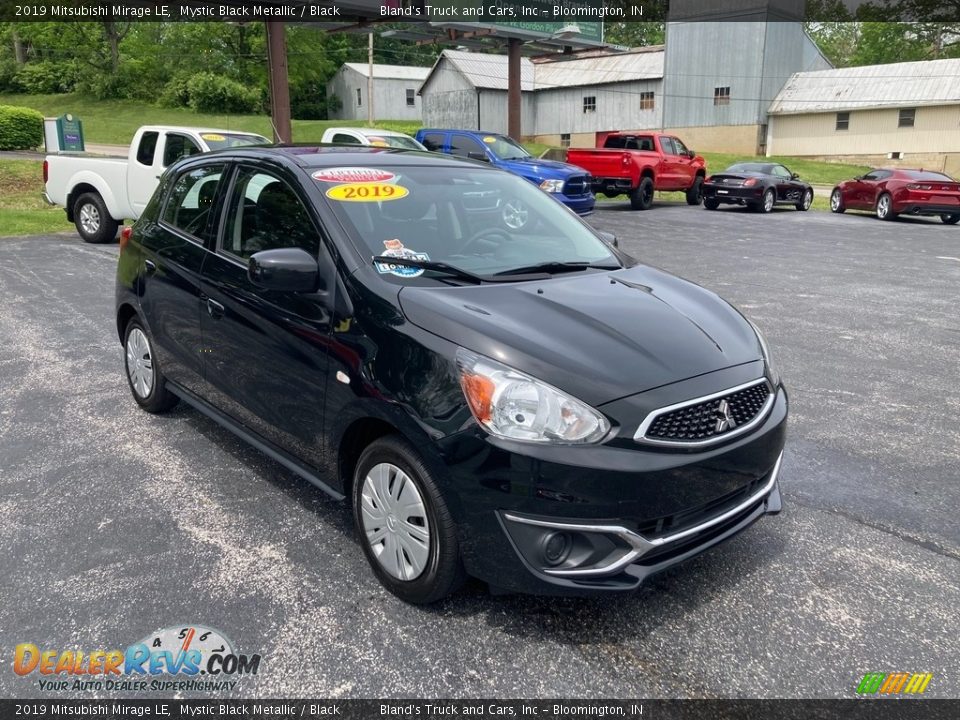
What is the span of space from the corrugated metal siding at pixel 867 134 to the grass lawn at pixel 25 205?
36234 millimetres

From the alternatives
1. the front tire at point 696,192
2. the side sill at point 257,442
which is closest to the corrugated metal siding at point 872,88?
the front tire at point 696,192

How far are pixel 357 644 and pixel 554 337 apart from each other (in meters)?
1.37

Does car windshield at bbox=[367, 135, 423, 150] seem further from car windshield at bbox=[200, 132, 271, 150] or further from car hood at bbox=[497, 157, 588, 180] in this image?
car windshield at bbox=[200, 132, 271, 150]

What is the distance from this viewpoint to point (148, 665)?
2748mm

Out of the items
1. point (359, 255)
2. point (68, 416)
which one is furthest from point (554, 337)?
point (68, 416)

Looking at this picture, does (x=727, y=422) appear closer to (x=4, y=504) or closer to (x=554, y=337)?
(x=554, y=337)

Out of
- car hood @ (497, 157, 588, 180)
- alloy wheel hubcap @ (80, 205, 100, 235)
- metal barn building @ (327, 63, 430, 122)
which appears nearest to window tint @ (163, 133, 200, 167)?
alloy wheel hubcap @ (80, 205, 100, 235)

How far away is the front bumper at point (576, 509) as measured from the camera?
2.61 m

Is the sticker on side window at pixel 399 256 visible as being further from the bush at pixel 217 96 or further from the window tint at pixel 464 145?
the bush at pixel 217 96

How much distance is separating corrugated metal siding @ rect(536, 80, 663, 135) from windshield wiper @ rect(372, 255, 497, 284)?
142 ft

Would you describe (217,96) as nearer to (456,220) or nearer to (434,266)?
(456,220)

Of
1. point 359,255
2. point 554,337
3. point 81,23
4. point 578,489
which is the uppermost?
point 81,23

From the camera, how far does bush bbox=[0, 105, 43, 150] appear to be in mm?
24891

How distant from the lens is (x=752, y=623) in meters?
2.98
